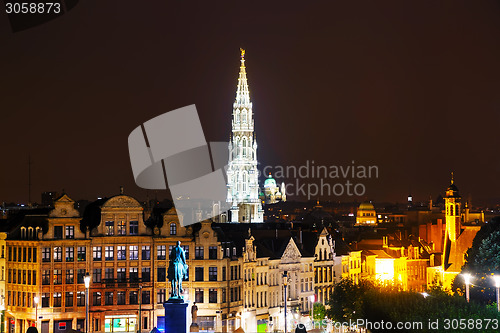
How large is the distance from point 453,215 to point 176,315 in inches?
4805

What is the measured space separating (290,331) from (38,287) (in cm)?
2504

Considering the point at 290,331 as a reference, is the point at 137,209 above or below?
above

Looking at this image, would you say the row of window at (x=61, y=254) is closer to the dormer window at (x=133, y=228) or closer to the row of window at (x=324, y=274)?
the dormer window at (x=133, y=228)

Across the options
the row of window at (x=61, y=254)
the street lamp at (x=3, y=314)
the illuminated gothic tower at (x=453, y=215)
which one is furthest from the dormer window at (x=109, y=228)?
the illuminated gothic tower at (x=453, y=215)

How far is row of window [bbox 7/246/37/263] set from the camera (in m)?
100

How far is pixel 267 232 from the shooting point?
13075cm

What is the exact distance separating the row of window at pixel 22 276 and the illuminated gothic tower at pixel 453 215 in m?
93.3

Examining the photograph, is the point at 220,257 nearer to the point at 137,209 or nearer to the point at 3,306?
the point at 137,209

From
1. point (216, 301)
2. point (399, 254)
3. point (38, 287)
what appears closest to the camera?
point (38, 287)

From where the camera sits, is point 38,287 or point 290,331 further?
point 290,331

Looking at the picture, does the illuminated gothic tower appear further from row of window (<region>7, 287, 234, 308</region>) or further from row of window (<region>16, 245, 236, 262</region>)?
row of window (<region>7, 287, 234, 308</region>)

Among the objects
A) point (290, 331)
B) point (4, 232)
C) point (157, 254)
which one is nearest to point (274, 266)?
point (290, 331)

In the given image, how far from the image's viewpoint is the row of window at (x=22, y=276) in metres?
100

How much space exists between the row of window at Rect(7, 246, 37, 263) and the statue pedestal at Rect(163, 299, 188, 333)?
103 ft
